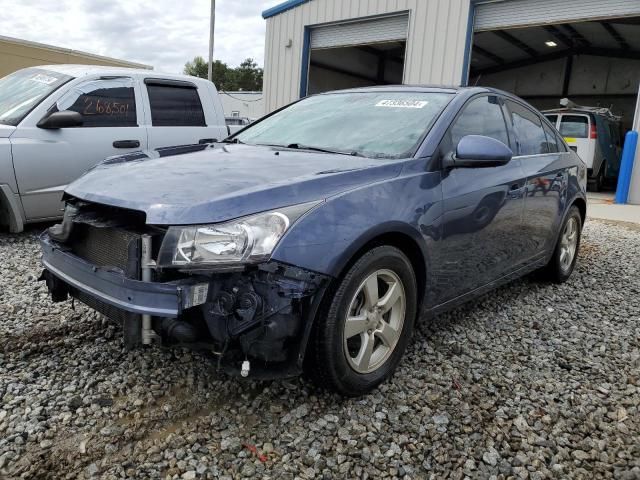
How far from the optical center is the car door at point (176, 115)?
231 inches

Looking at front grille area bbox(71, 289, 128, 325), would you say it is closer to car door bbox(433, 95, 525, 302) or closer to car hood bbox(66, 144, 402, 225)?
car hood bbox(66, 144, 402, 225)

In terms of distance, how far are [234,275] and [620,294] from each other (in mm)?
3854

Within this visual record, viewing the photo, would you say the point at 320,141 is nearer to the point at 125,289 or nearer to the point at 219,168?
the point at 219,168

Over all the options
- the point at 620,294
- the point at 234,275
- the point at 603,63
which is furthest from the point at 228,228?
the point at 603,63

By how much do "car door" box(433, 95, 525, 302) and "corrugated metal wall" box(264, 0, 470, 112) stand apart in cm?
844

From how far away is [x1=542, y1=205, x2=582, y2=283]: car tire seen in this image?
4626 millimetres

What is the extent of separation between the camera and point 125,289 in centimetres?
215

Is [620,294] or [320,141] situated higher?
[320,141]

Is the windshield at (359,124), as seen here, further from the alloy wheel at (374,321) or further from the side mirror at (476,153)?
the alloy wheel at (374,321)

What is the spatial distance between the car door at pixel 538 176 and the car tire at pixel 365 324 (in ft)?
5.11

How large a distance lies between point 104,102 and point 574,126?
11.8m

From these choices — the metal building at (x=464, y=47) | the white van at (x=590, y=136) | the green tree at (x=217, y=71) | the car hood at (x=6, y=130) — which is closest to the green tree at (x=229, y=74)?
the green tree at (x=217, y=71)

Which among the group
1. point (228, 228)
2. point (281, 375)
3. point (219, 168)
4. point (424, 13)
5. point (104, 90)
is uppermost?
point (424, 13)

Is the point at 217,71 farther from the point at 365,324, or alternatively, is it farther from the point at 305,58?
the point at 365,324
